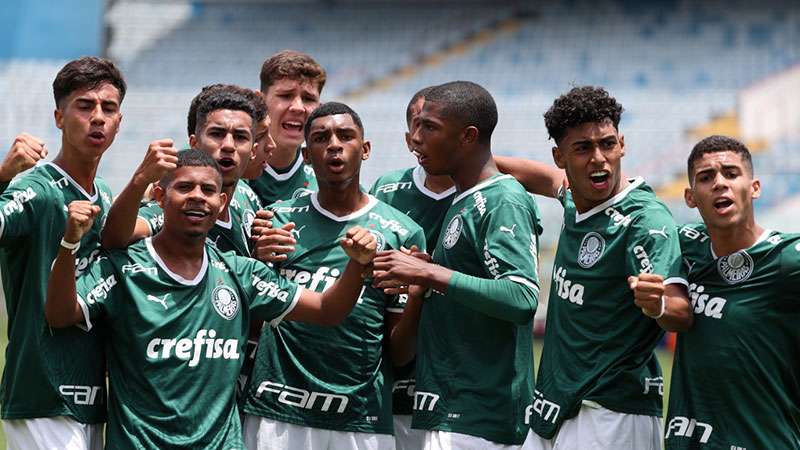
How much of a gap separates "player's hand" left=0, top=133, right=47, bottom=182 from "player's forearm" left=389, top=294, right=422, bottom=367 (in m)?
2.00

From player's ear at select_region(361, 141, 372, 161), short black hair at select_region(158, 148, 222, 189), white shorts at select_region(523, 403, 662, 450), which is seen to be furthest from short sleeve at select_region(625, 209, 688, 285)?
short black hair at select_region(158, 148, 222, 189)

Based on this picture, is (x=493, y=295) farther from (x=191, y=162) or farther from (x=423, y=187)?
(x=191, y=162)

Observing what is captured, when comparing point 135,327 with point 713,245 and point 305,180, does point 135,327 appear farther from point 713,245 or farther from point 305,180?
point 713,245

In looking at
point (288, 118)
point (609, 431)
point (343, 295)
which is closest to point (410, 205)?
point (288, 118)

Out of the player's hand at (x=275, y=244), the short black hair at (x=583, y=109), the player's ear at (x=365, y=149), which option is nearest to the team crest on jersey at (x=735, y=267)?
the short black hair at (x=583, y=109)

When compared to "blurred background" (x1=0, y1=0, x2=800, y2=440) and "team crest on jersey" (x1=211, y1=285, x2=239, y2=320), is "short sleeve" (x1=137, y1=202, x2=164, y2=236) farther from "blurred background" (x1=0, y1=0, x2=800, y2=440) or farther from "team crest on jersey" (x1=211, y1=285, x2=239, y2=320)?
"blurred background" (x1=0, y1=0, x2=800, y2=440)

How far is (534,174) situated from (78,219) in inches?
108

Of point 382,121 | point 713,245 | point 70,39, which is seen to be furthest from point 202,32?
point 713,245

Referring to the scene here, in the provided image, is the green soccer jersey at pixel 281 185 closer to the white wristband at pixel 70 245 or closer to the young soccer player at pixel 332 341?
the young soccer player at pixel 332 341

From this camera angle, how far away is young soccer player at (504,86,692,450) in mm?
5074

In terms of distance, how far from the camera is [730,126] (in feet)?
80.5

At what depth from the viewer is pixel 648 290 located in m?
4.72

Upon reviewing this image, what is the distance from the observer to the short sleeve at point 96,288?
5.00 meters

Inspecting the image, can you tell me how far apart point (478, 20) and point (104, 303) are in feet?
85.8
